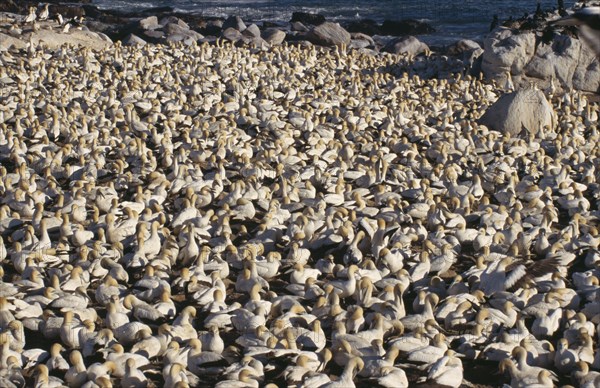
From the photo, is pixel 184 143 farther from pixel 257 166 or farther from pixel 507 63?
pixel 507 63

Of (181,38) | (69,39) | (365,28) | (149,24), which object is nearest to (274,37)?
(181,38)

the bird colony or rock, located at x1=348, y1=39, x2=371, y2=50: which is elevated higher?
rock, located at x1=348, y1=39, x2=371, y2=50

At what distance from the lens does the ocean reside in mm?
42125

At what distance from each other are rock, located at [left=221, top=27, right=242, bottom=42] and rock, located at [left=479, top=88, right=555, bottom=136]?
12489 millimetres

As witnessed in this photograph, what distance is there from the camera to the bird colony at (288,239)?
8.74 metres

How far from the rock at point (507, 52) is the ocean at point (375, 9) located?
57.5 ft

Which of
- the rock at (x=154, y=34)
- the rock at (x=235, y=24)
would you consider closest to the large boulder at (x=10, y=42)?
the rock at (x=154, y=34)

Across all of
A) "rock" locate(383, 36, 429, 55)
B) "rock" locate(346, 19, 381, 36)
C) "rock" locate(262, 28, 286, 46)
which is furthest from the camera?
"rock" locate(346, 19, 381, 36)

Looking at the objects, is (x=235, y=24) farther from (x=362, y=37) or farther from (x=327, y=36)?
(x=362, y=37)

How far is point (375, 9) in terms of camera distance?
4591cm

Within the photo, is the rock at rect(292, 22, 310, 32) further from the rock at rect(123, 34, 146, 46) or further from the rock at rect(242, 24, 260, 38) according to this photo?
the rock at rect(123, 34, 146, 46)

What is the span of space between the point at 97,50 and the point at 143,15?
17790 millimetres

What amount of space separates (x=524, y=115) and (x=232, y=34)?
13.6m

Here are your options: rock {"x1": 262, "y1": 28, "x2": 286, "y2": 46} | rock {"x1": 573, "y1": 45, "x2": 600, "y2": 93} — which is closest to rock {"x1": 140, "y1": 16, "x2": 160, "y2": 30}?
rock {"x1": 262, "y1": 28, "x2": 286, "y2": 46}
